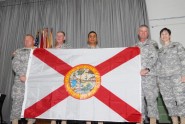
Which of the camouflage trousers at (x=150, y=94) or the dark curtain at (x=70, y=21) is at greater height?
the dark curtain at (x=70, y=21)

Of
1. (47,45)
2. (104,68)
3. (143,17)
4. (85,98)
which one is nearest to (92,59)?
(104,68)

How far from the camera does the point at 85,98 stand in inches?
101

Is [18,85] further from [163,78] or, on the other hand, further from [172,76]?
[172,76]

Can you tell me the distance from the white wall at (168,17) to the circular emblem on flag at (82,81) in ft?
8.21

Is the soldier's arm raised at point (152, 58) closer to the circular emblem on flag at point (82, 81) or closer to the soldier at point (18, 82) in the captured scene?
the circular emblem on flag at point (82, 81)

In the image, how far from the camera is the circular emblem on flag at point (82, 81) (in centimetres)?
261

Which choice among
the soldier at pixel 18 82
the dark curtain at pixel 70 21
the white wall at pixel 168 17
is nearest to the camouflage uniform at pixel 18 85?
the soldier at pixel 18 82

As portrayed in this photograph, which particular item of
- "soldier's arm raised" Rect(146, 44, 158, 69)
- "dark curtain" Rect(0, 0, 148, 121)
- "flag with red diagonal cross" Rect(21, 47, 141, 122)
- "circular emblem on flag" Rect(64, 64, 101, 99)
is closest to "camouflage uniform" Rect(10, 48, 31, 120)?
"flag with red diagonal cross" Rect(21, 47, 141, 122)

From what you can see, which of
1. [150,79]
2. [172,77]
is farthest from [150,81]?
[172,77]

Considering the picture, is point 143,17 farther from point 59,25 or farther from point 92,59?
point 92,59

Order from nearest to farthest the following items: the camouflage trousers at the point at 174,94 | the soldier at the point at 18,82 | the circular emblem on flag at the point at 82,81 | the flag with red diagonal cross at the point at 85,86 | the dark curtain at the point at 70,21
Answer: the flag with red diagonal cross at the point at 85,86 < the circular emblem on flag at the point at 82,81 < the camouflage trousers at the point at 174,94 < the soldier at the point at 18,82 < the dark curtain at the point at 70,21

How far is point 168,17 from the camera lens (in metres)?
4.71

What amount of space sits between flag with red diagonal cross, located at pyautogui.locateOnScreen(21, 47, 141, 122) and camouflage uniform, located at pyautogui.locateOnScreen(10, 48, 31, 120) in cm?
43

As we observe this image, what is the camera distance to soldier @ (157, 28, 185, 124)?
2.77 meters
